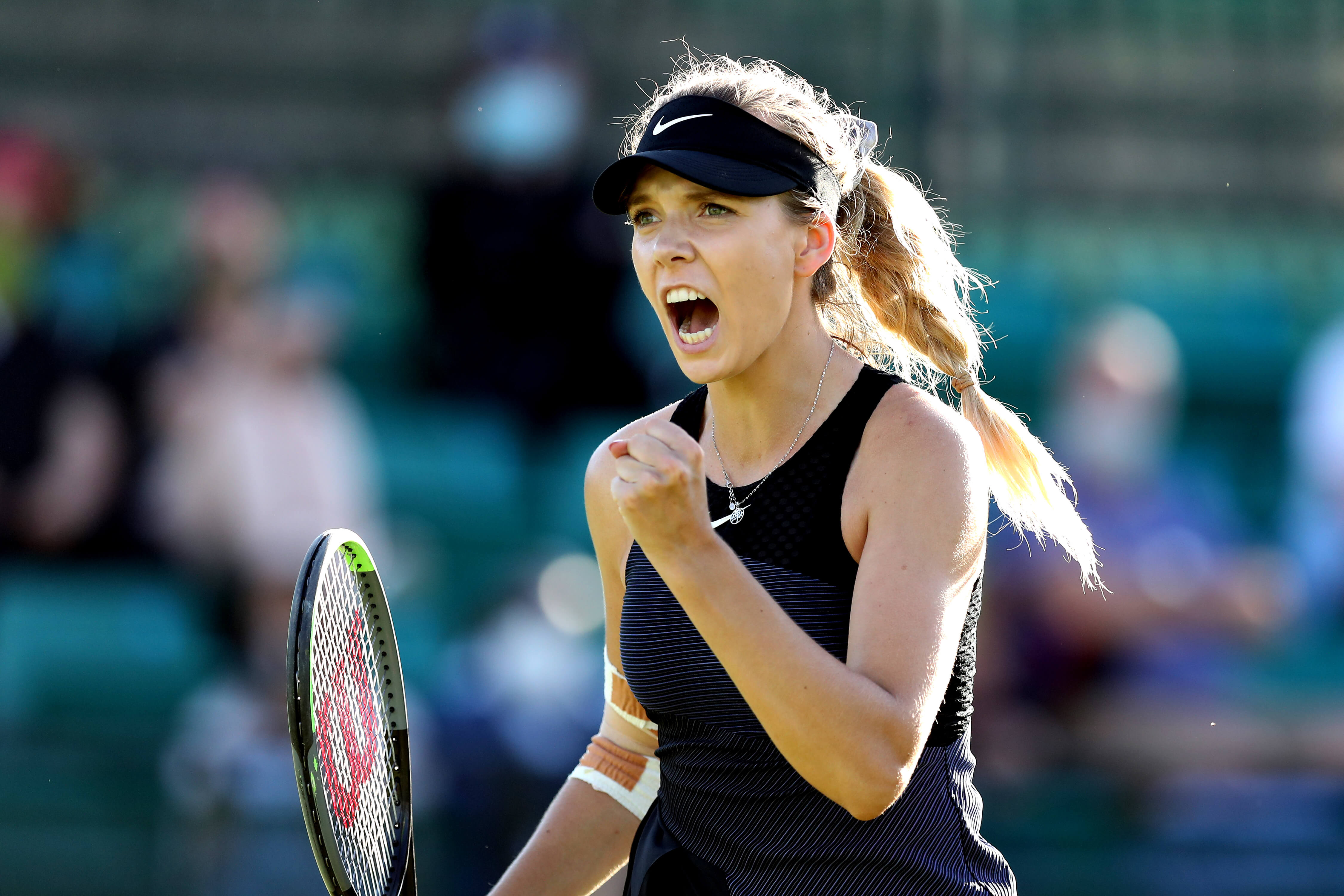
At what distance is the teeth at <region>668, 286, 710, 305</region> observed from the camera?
2.20 meters

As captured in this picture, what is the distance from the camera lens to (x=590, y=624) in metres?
5.65

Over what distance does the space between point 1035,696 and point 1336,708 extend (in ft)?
3.78

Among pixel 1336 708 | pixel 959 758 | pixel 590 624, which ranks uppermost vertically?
pixel 959 758

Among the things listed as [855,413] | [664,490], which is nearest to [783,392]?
[855,413]

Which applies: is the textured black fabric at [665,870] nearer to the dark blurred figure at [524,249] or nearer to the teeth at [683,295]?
the teeth at [683,295]

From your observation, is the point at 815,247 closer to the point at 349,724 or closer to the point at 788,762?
the point at 788,762

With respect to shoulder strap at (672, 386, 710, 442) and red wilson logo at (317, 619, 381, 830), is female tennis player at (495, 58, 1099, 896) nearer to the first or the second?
shoulder strap at (672, 386, 710, 442)

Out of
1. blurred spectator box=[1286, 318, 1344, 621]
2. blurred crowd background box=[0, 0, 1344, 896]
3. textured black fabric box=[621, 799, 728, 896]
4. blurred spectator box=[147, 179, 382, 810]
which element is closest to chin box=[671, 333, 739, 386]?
textured black fabric box=[621, 799, 728, 896]

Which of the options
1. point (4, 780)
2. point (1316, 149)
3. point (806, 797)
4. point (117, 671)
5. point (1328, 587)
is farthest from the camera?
point (1316, 149)

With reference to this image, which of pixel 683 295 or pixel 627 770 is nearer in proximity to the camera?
pixel 683 295

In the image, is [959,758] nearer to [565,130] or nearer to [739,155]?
[739,155]

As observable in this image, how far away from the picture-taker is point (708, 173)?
2150 mm

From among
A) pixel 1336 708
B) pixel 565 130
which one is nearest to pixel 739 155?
pixel 565 130

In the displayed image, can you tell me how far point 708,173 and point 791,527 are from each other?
484 millimetres
